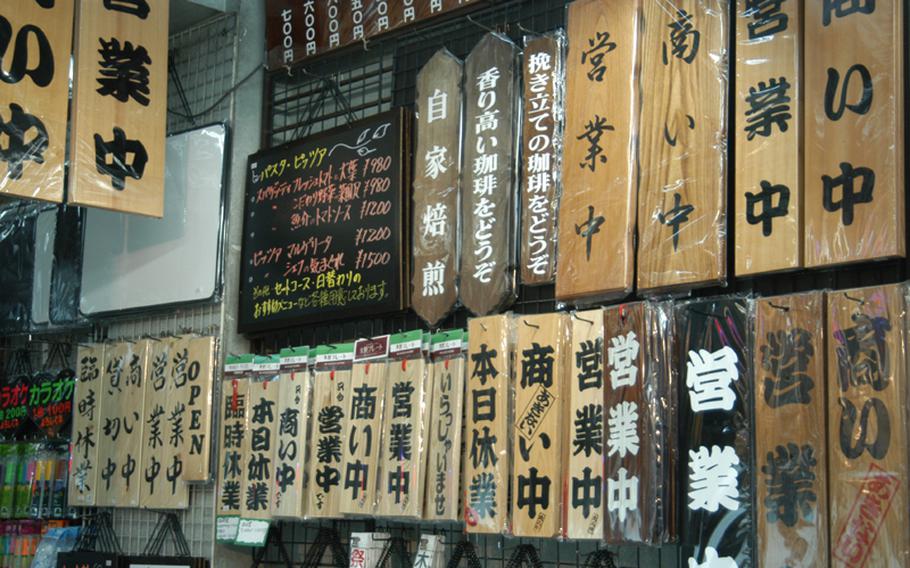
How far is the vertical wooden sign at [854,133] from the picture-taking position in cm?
316

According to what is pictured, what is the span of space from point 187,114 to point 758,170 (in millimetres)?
3095

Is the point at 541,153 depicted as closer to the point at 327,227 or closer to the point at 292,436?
the point at 327,227

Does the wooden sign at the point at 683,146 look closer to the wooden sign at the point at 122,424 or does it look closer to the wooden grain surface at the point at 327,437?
the wooden grain surface at the point at 327,437

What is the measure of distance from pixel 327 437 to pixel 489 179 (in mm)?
1206

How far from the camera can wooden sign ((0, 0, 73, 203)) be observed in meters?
4.18

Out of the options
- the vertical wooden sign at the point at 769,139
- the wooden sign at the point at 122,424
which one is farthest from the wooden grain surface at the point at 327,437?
the vertical wooden sign at the point at 769,139

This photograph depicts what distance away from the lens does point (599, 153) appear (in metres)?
3.86

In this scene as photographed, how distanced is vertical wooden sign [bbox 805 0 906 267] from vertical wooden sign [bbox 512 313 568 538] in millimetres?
922

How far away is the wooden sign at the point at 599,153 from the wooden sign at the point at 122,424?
229 centimetres

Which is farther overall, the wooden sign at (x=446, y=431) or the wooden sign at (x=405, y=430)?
the wooden sign at (x=405, y=430)

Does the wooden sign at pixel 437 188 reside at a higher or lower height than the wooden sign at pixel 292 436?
higher

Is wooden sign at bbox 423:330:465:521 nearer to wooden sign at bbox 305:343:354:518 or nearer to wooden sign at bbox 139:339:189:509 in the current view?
wooden sign at bbox 305:343:354:518

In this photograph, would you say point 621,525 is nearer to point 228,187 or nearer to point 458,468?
point 458,468

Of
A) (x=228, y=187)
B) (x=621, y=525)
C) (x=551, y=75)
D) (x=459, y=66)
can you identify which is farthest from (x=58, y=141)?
(x=621, y=525)
